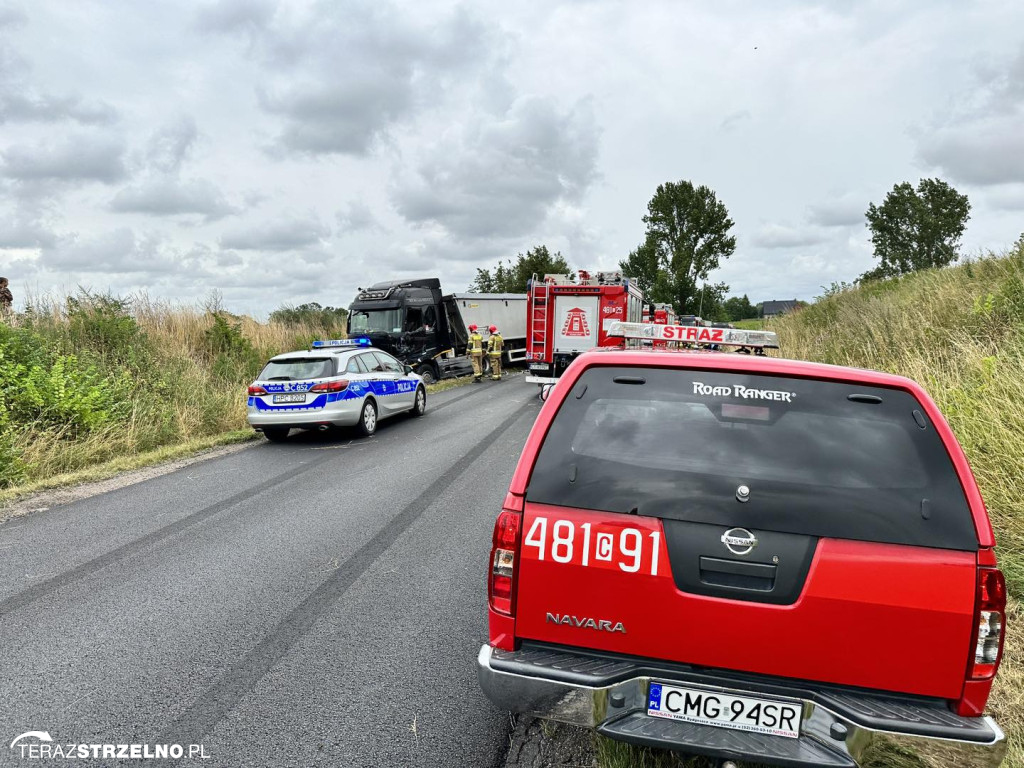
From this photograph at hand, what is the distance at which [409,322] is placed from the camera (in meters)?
21.0

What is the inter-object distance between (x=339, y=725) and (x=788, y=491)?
7.15ft

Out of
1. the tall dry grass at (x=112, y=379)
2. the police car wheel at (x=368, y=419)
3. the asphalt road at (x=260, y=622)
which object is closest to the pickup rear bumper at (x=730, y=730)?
the asphalt road at (x=260, y=622)

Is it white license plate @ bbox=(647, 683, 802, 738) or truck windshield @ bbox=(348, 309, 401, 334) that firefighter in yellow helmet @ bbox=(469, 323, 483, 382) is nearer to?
truck windshield @ bbox=(348, 309, 401, 334)

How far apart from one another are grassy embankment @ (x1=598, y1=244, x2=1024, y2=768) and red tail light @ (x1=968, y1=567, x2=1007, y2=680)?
0.30m

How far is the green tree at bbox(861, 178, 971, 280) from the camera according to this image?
146 ft

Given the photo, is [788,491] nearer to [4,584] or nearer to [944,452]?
[944,452]

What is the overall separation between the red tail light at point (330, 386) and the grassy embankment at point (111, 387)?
6.18ft

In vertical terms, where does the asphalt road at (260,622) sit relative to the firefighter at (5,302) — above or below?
below

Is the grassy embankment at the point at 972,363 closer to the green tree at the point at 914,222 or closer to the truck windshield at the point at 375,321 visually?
the truck windshield at the point at 375,321

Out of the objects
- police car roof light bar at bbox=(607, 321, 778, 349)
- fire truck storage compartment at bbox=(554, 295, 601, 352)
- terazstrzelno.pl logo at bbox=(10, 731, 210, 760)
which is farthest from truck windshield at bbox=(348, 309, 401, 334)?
terazstrzelno.pl logo at bbox=(10, 731, 210, 760)

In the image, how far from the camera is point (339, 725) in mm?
3061

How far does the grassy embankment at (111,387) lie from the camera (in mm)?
9336

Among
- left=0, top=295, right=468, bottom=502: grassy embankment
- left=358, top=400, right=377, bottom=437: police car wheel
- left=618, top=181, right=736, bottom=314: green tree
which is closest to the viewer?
left=0, top=295, right=468, bottom=502: grassy embankment

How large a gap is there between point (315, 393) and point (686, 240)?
53.9 metres
